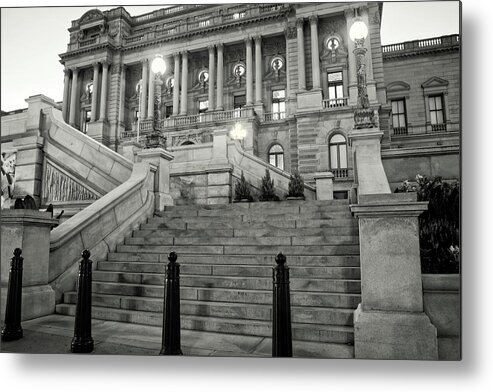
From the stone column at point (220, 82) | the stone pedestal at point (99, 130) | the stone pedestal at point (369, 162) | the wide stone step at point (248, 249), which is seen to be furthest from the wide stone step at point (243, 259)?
the stone column at point (220, 82)

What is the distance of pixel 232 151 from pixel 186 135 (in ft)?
46.1

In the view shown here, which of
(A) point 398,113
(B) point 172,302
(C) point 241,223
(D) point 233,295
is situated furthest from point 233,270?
(A) point 398,113

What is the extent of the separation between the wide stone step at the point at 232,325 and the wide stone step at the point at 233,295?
290mm

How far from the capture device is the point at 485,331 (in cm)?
348

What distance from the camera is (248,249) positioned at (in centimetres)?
498

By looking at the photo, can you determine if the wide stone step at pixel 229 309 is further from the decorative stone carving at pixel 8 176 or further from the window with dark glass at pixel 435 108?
the window with dark glass at pixel 435 108

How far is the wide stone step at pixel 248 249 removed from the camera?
14.9 feet

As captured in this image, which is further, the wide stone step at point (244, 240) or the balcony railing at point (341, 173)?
the balcony railing at point (341, 173)

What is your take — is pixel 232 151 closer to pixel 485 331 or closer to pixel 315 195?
pixel 315 195

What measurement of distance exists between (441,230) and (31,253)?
16.0ft

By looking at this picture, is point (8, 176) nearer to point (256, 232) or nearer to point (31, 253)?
point (31, 253)

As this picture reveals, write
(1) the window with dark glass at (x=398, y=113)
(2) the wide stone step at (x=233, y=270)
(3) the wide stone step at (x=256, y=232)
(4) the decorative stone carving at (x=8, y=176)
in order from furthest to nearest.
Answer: (1) the window with dark glass at (x=398, y=113) < (4) the decorative stone carving at (x=8, y=176) < (3) the wide stone step at (x=256, y=232) < (2) the wide stone step at (x=233, y=270)

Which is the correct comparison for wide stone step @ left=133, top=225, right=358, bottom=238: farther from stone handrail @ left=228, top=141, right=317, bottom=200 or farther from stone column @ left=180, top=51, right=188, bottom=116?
stone column @ left=180, top=51, right=188, bottom=116

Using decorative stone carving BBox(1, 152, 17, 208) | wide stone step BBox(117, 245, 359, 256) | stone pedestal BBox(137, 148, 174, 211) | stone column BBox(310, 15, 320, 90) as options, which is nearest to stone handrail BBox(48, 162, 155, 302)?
stone pedestal BBox(137, 148, 174, 211)
